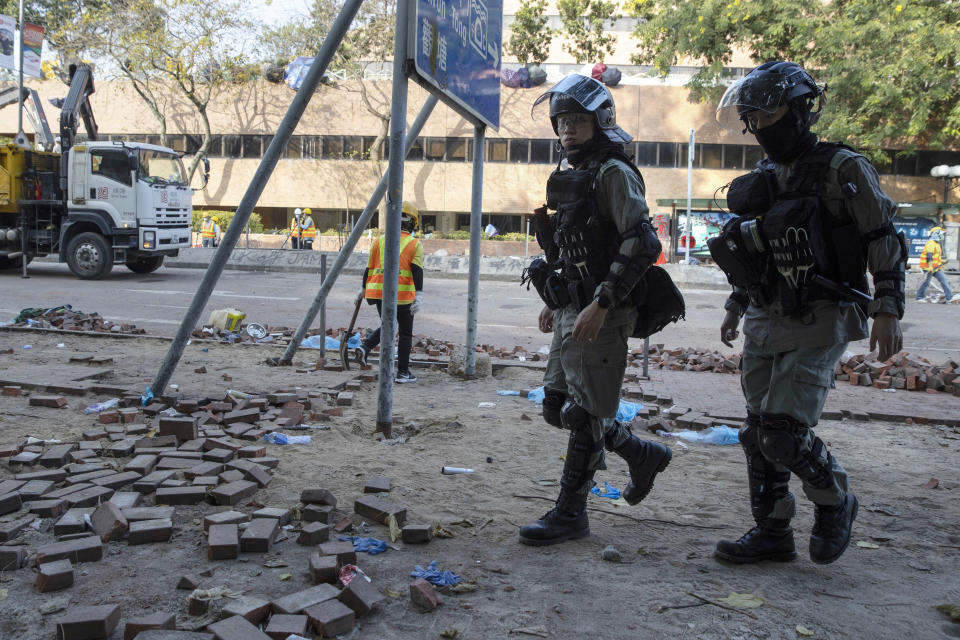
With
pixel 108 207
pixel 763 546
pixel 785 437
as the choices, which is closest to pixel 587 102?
pixel 785 437

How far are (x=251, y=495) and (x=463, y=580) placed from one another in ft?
4.56

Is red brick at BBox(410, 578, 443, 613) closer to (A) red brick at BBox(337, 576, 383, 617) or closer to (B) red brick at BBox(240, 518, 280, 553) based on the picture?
(A) red brick at BBox(337, 576, 383, 617)

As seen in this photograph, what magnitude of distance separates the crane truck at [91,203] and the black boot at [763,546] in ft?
54.9

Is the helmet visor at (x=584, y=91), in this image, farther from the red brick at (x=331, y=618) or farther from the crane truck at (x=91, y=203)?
the crane truck at (x=91, y=203)

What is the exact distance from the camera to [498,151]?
34219 millimetres

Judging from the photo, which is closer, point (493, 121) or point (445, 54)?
point (445, 54)

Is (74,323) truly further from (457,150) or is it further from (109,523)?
(457,150)

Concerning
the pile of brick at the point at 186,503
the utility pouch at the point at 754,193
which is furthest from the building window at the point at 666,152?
the utility pouch at the point at 754,193

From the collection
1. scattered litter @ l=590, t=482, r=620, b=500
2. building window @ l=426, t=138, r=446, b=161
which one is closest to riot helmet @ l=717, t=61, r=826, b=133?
scattered litter @ l=590, t=482, r=620, b=500

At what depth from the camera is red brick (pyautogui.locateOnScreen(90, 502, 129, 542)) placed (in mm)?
3158

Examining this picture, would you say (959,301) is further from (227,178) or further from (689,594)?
(227,178)

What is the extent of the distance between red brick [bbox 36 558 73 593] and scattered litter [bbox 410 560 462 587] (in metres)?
1.21

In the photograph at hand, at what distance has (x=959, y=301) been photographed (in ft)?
57.5

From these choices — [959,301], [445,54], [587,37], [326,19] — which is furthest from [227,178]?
[445,54]
